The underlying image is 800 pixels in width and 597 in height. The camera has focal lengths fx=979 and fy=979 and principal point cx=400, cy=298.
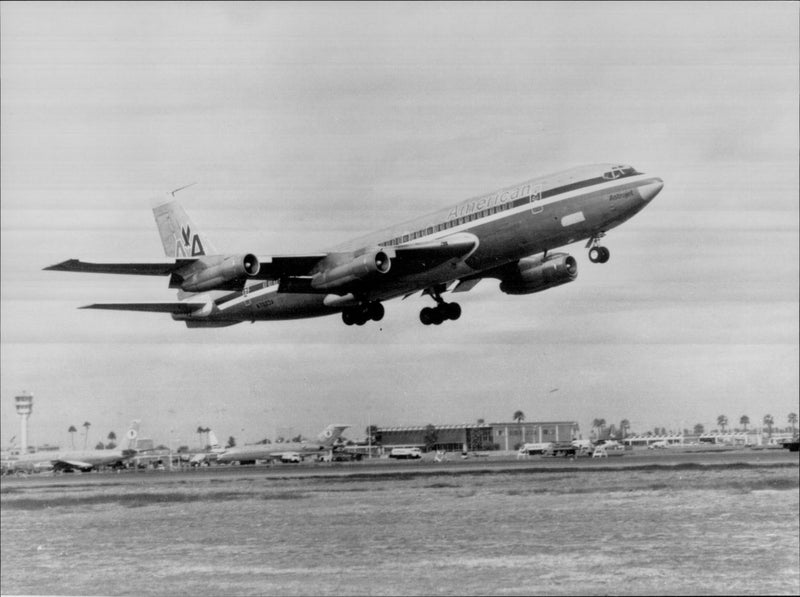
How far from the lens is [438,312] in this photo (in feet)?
80.8

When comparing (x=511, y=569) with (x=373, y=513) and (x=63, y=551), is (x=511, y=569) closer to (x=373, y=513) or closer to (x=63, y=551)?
(x=373, y=513)

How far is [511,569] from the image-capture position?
99250 mm

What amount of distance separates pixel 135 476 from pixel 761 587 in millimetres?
108487

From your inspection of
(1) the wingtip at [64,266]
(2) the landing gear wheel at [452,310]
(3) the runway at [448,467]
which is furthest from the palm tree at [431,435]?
(3) the runway at [448,467]

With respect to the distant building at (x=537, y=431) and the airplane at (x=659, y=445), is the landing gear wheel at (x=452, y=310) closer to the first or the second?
the distant building at (x=537, y=431)

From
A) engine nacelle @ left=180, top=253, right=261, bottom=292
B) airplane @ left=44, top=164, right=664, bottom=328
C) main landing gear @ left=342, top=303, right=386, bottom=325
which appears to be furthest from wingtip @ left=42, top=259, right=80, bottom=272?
main landing gear @ left=342, top=303, right=386, bottom=325

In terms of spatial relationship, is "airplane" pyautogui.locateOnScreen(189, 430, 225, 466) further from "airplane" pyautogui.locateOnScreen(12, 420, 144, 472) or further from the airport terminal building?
the airport terminal building

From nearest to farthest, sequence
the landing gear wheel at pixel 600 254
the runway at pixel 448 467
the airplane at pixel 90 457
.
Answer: the landing gear wheel at pixel 600 254 < the runway at pixel 448 467 < the airplane at pixel 90 457

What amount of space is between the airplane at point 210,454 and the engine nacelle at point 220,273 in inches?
6222

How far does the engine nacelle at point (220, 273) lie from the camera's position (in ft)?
76.9

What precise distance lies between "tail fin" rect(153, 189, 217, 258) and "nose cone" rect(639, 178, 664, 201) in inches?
523

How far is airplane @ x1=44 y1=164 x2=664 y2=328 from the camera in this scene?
76.3 ft

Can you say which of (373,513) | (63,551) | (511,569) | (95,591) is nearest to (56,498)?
(63,551)

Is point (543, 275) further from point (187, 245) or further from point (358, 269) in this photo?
point (187, 245)
